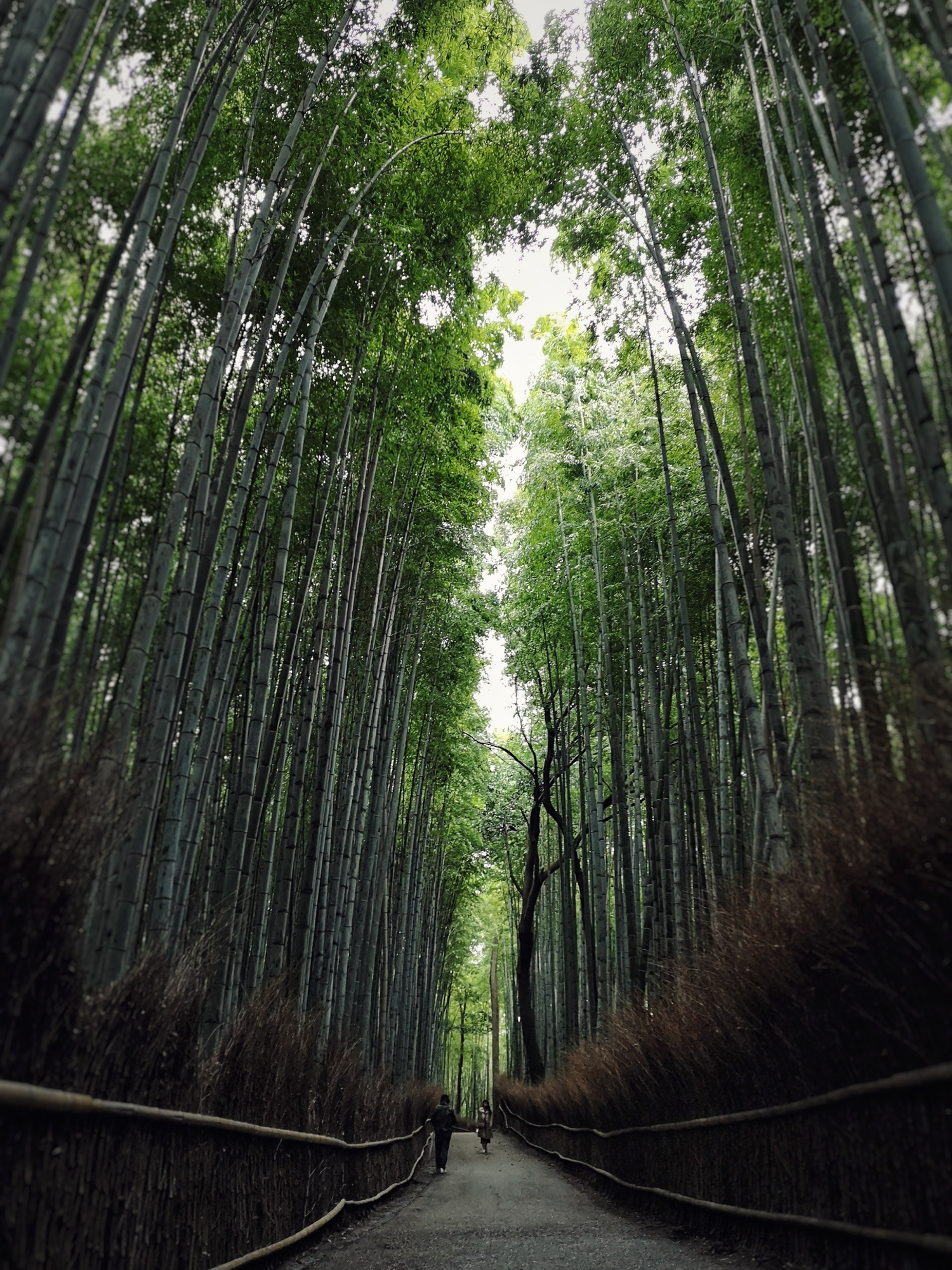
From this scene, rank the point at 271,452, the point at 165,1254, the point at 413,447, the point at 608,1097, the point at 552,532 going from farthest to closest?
the point at 552,532 → the point at 413,447 → the point at 608,1097 → the point at 271,452 → the point at 165,1254

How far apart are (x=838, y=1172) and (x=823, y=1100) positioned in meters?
0.17

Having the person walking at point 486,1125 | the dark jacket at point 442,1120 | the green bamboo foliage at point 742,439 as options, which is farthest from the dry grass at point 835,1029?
the person walking at point 486,1125

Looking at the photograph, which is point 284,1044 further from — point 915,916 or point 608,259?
point 608,259

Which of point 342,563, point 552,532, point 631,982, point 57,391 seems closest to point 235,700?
point 342,563

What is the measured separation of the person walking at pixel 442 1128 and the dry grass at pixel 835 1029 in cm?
471

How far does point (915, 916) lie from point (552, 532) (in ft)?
25.4

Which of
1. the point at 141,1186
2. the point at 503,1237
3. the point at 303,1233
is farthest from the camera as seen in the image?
the point at 503,1237

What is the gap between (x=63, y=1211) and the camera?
5.08 ft

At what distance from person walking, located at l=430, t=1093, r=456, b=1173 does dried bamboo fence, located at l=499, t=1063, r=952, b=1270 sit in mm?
4558

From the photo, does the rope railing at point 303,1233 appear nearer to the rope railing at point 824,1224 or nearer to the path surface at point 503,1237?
the path surface at point 503,1237

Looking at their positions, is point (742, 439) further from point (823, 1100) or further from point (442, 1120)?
point (442, 1120)

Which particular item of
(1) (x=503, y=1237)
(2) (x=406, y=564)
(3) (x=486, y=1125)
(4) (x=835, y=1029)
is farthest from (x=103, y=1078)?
(3) (x=486, y=1125)

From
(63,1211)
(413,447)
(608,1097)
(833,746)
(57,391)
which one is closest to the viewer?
(63,1211)

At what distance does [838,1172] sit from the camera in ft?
7.09
